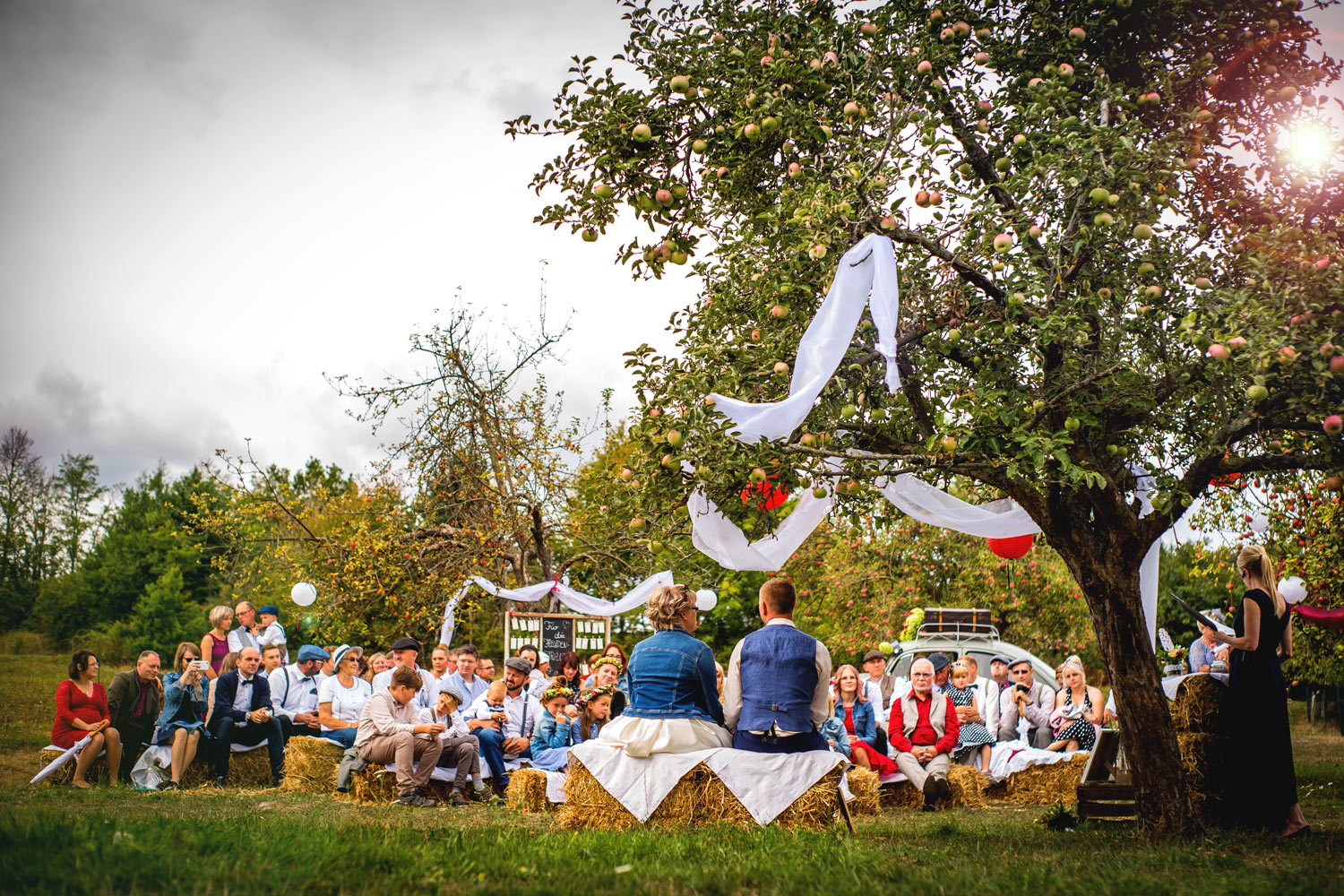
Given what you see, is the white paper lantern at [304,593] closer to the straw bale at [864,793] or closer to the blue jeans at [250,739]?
the blue jeans at [250,739]

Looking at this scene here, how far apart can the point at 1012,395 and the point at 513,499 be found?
39.5 ft

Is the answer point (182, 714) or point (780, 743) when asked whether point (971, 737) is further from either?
point (182, 714)

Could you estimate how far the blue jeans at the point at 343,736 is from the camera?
437 inches

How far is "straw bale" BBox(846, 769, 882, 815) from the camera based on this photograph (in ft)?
27.3

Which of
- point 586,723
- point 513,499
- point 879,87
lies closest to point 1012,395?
point 879,87

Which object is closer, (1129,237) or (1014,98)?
(1129,237)

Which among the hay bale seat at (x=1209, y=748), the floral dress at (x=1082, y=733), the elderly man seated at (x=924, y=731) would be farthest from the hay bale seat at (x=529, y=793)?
the floral dress at (x=1082, y=733)

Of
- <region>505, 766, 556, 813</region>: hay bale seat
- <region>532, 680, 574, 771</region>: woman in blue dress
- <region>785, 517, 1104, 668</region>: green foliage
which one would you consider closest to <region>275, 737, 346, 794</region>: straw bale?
<region>532, 680, 574, 771</region>: woman in blue dress

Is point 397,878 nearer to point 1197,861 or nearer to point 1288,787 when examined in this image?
point 1197,861

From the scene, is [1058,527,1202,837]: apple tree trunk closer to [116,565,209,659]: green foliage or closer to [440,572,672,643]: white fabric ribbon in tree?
[440,572,672,643]: white fabric ribbon in tree

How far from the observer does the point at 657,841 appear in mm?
5305

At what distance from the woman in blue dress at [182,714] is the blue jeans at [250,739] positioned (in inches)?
9.7

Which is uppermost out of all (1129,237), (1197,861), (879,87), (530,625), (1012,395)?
(879,87)

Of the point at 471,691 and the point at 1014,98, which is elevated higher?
the point at 1014,98
